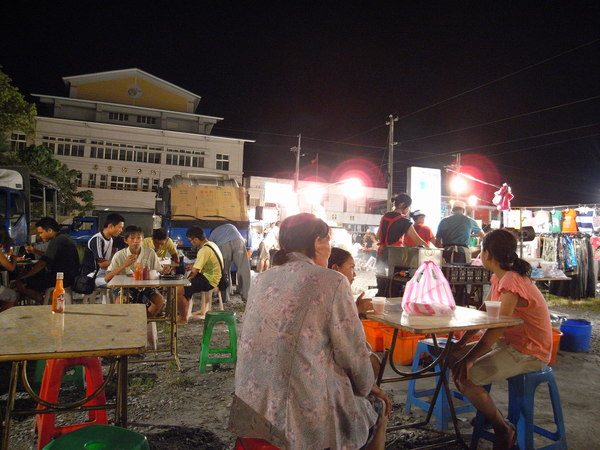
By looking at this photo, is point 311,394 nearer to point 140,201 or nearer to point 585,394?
point 585,394

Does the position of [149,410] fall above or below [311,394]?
below

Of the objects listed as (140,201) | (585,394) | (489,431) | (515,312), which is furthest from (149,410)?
(140,201)

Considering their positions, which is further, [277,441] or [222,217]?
[222,217]

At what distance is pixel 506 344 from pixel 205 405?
2.78 metres

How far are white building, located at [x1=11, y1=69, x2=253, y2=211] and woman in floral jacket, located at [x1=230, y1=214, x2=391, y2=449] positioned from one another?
3118 cm

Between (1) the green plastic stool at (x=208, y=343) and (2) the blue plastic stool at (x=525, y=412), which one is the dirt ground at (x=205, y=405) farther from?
(2) the blue plastic stool at (x=525, y=412)

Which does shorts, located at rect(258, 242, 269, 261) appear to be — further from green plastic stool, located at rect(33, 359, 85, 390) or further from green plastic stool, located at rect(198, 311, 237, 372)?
green plastic stool, located at rect(33, 359, 85, 390)

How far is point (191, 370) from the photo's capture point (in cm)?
502

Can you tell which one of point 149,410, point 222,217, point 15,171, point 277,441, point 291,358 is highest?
point 15,171

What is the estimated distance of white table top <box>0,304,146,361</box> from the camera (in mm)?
2164

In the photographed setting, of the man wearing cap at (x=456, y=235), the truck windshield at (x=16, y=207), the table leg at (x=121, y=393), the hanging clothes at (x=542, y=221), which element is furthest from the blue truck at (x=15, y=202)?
the hanging clothes at (x=542, y=221)

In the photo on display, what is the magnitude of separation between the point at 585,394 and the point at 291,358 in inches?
174

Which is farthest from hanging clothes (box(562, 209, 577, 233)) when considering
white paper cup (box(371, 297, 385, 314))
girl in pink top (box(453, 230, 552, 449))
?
white paper cup (box(371, 297, 385, 314))

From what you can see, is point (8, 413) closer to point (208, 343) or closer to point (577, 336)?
point (208, 343)
